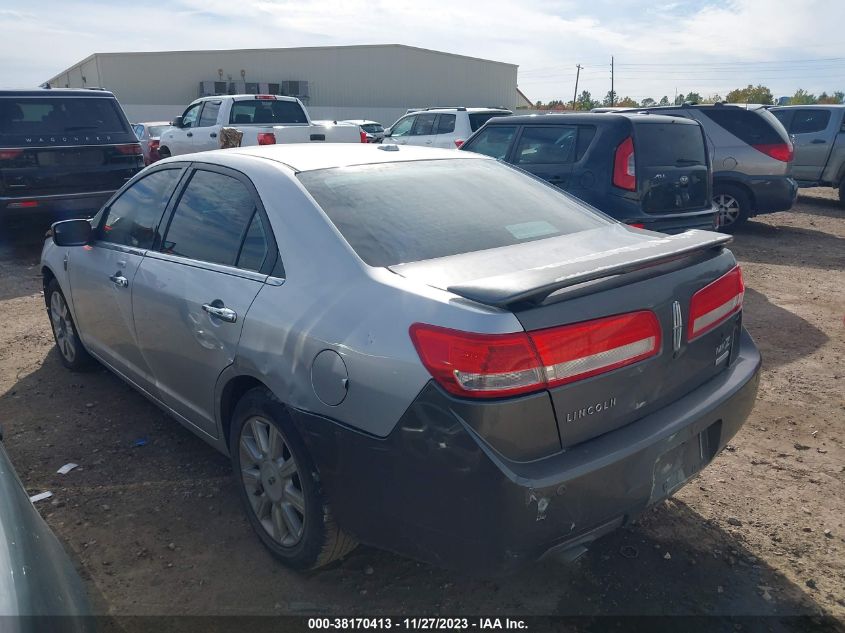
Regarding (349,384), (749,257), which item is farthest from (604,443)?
(749,257)

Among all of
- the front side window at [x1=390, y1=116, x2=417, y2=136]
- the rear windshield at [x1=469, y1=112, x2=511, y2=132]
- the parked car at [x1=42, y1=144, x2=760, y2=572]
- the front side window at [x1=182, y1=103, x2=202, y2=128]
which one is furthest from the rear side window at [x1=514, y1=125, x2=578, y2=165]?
the front side window at [x1=182, y1=103, x2=202, y2=128]

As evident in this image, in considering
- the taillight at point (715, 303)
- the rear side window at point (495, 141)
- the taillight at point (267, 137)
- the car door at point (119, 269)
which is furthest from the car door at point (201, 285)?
the taillight at point (267, 137)

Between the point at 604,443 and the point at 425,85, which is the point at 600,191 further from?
the point at 425,85

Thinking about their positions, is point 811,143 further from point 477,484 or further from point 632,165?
point 477,484

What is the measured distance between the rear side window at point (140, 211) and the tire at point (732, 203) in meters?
8.35

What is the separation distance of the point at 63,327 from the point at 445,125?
9697mm

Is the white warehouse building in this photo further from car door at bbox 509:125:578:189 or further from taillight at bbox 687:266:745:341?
taillight at bbox 687:266:745:341

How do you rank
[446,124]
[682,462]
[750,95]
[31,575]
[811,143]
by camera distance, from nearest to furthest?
[31,575] < [682,462] < [811,143] < [446,124] < [750,95]

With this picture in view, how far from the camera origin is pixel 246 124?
12.4 meters

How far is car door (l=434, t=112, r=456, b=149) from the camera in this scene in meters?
12.9

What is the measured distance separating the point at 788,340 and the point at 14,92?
29.9ft

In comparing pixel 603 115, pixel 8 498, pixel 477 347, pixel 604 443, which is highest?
pixel 603 115

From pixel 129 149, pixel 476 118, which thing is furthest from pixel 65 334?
Answer: pixel 476 118

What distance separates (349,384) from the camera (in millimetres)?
2213
